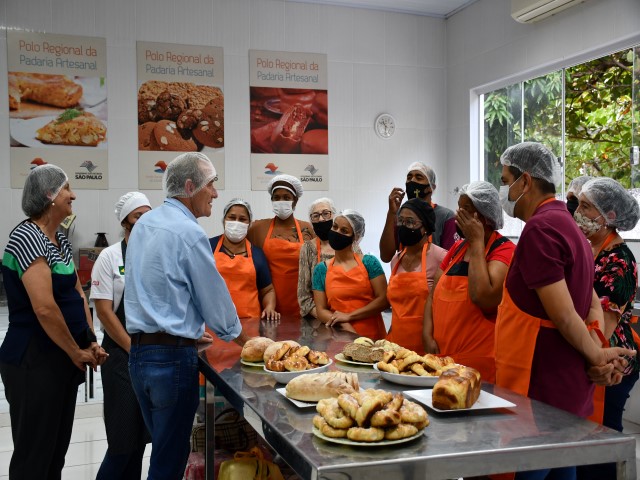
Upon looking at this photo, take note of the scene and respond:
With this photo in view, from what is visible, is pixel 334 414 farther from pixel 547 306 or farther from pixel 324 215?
pixel 324 215

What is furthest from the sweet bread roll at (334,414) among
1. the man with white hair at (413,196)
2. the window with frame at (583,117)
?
the window with frame at (583,117)

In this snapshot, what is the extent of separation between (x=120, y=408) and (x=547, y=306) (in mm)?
1992

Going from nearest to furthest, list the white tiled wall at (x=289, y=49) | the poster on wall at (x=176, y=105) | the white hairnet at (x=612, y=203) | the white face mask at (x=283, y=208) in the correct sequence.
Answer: the white hairnet at (x=612, y=203) → the white face mask at (x=283, y=208) → the white tiled wall at (x=289, y=49) → the poster on wall at (x=176, y=105)

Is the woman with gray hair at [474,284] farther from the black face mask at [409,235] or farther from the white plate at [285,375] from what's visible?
the white plate at [285,375]

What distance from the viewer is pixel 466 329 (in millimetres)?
2703

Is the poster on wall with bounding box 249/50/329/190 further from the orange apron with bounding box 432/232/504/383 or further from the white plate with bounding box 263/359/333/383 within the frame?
the white plate with bounding box 263/359/333/383

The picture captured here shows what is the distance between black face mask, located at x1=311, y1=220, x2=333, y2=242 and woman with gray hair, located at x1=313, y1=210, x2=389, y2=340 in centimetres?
31

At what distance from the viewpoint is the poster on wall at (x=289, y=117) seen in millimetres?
6336

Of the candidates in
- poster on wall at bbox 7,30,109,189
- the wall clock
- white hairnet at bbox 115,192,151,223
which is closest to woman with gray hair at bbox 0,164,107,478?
white hairnet at bbox 115,192,151,223

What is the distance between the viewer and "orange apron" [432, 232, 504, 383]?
2688mm

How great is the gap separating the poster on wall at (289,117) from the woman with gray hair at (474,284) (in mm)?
3774

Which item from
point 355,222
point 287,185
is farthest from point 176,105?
point 355,222

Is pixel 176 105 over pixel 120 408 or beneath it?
over

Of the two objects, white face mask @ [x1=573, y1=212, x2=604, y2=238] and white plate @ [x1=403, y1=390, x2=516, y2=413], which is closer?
white plate @ [x1=403, y1=390, x2=516, y2=413]
